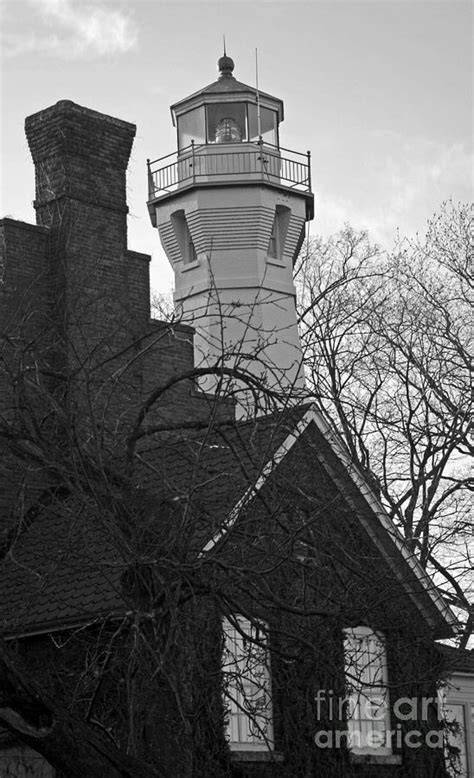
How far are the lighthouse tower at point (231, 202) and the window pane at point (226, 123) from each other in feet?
0.10

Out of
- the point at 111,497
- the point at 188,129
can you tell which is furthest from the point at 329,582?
the point at 188,129

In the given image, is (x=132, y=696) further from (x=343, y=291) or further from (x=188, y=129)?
(x=188, y=129)

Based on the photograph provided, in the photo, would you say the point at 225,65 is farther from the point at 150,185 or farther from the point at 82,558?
the point at 82,558

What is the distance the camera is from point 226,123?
127 feet

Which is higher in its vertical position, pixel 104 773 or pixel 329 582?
pixel 329 582

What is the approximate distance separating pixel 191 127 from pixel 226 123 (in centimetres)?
112

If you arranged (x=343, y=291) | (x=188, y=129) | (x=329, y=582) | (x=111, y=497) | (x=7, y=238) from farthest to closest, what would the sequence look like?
(x=188, y=129), (x=343, y=291), (x=7, y=238), (x=329, y=582), (x=111, y=497)

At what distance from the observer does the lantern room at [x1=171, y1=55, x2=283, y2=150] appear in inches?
1519

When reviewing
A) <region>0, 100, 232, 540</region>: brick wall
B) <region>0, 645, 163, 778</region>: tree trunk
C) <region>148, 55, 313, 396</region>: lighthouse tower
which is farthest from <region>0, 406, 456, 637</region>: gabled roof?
<region>148, 55, 313, 396</region>: lighthouse tower

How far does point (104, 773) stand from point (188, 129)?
A: 31.4 metres

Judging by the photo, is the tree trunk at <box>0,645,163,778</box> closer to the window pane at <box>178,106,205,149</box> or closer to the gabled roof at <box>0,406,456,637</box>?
the gabled roof at <box>0,406,456,637</box>

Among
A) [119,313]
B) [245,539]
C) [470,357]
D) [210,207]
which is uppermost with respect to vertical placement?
[210,207]

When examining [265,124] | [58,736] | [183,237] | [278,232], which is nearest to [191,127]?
[265,124]

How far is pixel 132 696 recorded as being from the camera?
10.7 meters
